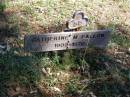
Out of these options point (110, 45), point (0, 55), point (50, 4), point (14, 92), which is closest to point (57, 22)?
point (50, 4)

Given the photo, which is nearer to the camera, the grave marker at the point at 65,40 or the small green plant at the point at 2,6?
the grave marker at the point at 65,40

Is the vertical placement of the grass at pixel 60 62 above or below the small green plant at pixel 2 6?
below

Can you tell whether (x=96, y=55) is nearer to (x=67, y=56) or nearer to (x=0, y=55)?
(x=67, y=56)

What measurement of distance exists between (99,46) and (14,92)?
62.7 inches

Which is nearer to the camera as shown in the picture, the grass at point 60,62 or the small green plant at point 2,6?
the grass at point 60,62

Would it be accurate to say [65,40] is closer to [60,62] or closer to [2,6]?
[60,62]

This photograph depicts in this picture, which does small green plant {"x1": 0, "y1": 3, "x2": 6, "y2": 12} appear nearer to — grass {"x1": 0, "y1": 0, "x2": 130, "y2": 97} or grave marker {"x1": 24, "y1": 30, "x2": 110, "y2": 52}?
grass {"x1": 0, "y1": 0, "x2": 130, "y2": 97}

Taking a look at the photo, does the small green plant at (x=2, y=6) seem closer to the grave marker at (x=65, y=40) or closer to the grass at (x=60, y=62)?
the grass at (x=60, y=62)

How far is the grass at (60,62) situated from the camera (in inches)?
199

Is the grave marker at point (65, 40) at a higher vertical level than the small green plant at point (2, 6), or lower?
lower

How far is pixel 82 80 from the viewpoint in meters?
5.31

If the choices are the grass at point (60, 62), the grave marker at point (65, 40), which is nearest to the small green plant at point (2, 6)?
the grass at point (60, 62)

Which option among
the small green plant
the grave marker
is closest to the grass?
the small green plant

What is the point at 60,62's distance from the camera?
18.0 ft
